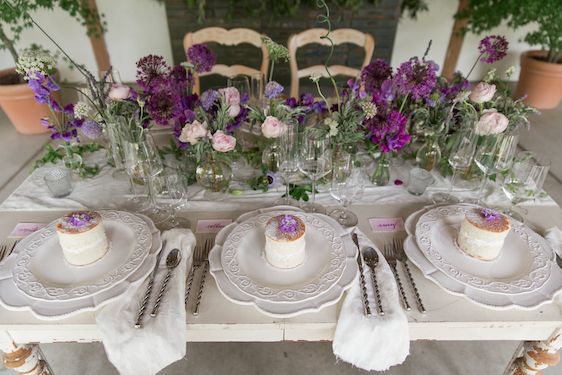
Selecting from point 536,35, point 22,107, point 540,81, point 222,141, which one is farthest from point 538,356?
point 22,107

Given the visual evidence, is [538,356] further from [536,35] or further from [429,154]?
[536,35]

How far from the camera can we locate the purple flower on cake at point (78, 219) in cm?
84

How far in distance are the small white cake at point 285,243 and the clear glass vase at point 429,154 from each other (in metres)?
0.66

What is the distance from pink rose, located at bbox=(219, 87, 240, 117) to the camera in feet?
3.49

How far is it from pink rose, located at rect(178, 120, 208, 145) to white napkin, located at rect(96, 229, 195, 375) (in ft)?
1.42

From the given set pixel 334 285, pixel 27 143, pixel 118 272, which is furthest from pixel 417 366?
pixel 27 143

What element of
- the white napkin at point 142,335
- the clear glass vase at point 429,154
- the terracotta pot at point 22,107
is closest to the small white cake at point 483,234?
the clear glass vase at point 429,154

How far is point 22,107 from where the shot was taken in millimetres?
2602

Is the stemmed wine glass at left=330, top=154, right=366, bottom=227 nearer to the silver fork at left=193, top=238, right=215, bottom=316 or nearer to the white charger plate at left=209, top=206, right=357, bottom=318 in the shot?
the white charger plate at left=209, top=206, right=357, bottom=318

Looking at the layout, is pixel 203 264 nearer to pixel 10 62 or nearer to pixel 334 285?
pixel 334 285

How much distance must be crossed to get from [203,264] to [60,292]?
0.98 feet

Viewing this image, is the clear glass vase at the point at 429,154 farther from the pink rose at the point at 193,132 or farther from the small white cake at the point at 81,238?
the small white cake at the point at 81,238

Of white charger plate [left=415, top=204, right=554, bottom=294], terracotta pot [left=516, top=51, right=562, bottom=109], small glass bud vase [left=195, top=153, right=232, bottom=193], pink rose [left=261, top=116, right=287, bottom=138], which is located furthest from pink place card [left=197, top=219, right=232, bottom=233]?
terracotta pot [left=516, top=51, right=562, bottom=109]

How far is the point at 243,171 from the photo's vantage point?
1312 mm
